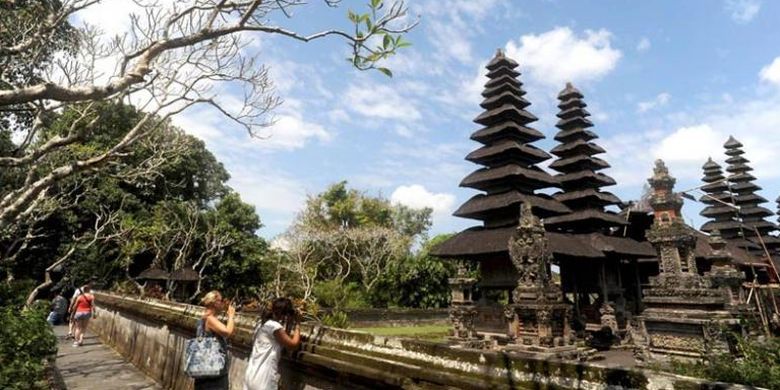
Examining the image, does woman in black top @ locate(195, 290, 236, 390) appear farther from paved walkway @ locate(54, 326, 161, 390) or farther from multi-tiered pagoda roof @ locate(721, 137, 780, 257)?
multi-tiered pagoda roof @ locate(721, 137, 780, 257)

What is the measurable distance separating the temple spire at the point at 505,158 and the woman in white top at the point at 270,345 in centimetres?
1806

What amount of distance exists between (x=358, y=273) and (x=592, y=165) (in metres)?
19.1

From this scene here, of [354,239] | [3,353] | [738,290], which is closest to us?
[3,353]

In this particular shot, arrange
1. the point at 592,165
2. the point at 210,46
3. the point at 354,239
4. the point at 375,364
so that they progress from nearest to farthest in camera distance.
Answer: the point at 375,364 → the point at 210,46 → the point at 592,165 → the point at 354,239

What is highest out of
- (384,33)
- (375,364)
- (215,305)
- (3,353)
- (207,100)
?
(207,100)

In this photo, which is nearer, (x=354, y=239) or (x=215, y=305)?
(x=215, y=305)

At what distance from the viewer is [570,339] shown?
1450 centimetres

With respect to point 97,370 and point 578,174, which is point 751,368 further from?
point 578,174

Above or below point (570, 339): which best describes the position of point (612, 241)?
above

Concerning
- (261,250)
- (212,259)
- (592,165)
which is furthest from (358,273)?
(592,165)

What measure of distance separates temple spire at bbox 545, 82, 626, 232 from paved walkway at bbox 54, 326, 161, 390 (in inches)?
792

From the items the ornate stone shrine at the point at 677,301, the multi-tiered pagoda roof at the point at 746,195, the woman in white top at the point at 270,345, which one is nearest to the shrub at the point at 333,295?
the ornate stone shrine at the point at 677,301

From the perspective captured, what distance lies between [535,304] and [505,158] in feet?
33.2

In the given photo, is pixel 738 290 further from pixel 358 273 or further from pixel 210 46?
pixel 358 273
